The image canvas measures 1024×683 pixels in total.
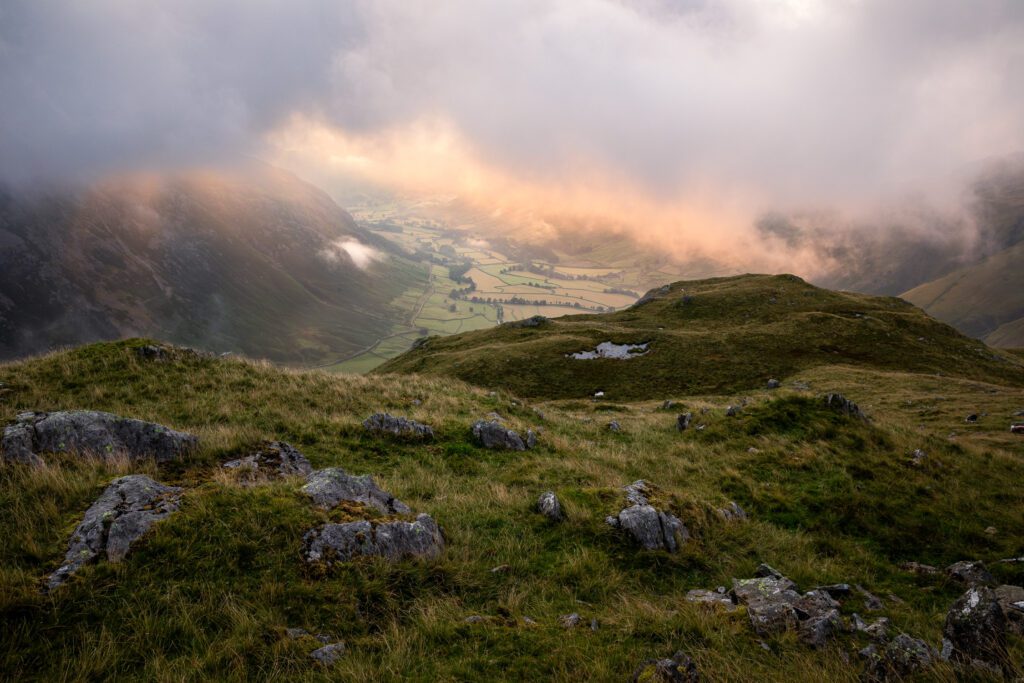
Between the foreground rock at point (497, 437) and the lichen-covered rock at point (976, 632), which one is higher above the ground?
the lichen-covered rock at point (976, 632)

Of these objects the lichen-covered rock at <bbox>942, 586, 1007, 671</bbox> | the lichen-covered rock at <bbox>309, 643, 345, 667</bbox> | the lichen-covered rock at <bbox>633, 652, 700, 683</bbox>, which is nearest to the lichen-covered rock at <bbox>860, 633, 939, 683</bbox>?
the lichen-covered rock at <bbox>942, 586, 1007, 671</bbox>

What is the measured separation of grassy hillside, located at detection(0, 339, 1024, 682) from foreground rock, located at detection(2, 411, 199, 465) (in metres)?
0.64

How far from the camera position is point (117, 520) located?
23.5 ft

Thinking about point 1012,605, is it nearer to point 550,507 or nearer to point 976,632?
point 976,632

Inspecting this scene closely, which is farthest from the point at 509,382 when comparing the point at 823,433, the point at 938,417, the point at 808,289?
the point at 808,289

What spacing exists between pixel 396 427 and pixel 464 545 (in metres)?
7.89

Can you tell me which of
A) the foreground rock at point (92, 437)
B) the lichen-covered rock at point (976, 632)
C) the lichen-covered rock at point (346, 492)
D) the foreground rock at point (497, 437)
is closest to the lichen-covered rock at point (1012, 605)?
the lichen-covered rock at point (976, 632)

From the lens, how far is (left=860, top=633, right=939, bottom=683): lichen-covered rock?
222 inches

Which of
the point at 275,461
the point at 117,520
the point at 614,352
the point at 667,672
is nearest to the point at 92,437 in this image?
the point at 275,461

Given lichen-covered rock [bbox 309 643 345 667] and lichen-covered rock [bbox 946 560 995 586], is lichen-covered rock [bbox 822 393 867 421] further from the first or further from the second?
lichen-covered rock [bbox 309 643 345 667]

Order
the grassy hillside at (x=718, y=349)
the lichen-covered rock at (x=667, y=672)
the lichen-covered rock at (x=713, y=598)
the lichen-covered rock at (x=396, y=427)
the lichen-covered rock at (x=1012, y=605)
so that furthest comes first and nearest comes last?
the grassy hillside at (x=718, y=349), the lichen-covered rock at (x=396, y=427), the lichen-covered rock at (x=713, y=598), the lichen-covered rock at (x=1012, y=605), the lichen-covered rock at (x=667, y=672)

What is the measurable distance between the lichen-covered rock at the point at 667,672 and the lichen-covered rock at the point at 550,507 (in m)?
4.55

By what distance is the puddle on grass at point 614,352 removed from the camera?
51.1 m

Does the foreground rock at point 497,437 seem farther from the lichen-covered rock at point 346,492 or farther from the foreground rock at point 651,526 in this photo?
the lichen-covered rock at point 346,492
